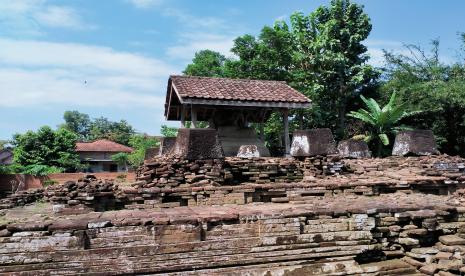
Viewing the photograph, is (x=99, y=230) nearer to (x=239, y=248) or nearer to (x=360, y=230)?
(x=239, y=248)

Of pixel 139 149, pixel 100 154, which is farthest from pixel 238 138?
pixel 100 154

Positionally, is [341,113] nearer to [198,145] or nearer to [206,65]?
[206,65]

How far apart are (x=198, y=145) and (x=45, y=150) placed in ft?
64.7

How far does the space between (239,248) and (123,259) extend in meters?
1.22

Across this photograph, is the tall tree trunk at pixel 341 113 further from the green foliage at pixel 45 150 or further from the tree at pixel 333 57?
the green foliage at pixel 45 150

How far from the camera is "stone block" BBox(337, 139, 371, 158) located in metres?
10.6

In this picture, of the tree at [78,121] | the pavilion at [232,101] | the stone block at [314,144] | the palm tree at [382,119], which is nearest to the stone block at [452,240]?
the stone block at [314,144]

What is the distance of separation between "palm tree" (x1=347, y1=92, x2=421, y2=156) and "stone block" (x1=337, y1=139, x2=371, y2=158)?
27.0 feet

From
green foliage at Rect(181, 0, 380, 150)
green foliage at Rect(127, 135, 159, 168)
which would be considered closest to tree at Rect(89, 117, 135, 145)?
green foliage at Rect(127, 135, 159, 168)

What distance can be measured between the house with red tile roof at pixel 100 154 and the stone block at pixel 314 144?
28222mm

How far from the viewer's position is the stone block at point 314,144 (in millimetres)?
7570

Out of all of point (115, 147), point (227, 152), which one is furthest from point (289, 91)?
point (115, 147)

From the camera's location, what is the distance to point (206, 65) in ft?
76.9

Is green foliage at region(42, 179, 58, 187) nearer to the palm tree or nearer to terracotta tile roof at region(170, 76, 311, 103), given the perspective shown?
terracotta tile roof at region(170, 76, 311, 103)
